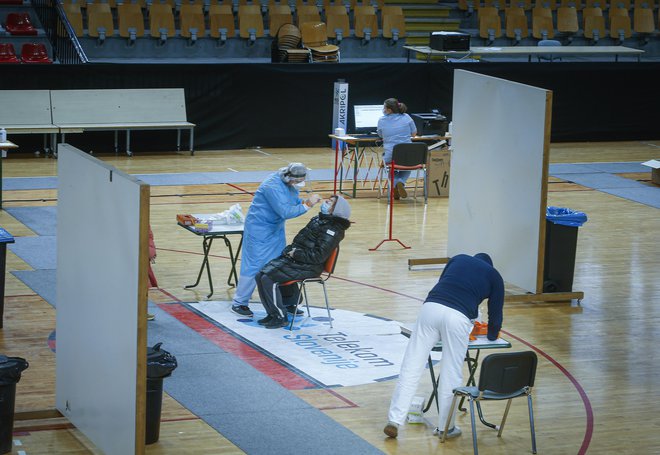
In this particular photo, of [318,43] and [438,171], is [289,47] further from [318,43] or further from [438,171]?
[438,171]

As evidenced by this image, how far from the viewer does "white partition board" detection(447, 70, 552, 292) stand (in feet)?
39.4

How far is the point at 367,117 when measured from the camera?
18531mm

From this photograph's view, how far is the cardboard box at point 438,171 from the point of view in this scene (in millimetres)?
18234

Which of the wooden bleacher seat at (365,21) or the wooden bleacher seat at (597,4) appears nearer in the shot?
the wooden bleacher seat at (365,21)

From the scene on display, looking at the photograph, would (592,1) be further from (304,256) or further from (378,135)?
(304,256)

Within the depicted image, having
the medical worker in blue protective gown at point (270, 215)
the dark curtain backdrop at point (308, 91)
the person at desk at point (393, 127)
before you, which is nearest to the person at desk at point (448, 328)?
the medical worker in blue protective gown at point (270, 215)

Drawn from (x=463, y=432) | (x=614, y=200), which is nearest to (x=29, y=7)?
(x=614, y=200)

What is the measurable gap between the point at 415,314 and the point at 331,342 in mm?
1341

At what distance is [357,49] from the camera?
2544 cm

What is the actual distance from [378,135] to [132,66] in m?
5.57

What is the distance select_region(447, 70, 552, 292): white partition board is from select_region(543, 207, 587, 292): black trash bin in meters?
0.42

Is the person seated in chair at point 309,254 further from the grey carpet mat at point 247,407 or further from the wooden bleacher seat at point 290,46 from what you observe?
the wooden bleacher seat at point 290,46

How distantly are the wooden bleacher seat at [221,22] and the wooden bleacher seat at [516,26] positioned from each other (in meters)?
6.50

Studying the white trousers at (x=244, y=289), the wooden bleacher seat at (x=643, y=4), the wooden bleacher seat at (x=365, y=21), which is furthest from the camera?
the wooden bleacher seat at (x=643, y=4)
